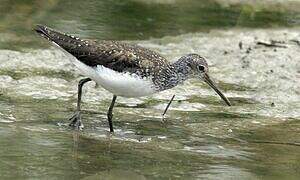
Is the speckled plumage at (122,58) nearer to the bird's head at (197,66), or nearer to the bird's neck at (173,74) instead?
the bird's neck at (173,74)

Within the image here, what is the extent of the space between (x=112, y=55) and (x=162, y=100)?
1.38 metres

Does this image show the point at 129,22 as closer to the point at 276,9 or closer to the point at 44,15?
the point at 44,15

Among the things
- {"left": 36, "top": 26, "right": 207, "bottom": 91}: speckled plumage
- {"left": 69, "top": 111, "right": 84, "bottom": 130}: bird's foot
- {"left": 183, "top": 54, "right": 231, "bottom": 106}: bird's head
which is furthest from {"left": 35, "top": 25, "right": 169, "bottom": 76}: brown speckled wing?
{"left": 69, "top": 111, "right": 84, "bottom": 130}: bird's foot

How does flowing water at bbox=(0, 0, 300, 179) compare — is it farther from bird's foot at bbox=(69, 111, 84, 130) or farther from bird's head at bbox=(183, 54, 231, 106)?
bird's head at bbox=(183, 54, 231, 106)

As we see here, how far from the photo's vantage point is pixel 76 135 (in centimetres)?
778

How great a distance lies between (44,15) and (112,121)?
12.3 ft

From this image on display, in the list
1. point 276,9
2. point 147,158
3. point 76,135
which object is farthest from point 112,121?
point 276,9

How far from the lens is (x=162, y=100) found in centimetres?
923

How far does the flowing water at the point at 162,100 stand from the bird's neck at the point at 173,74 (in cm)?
42

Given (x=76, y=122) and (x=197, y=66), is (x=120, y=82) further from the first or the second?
(x=197, y=66)

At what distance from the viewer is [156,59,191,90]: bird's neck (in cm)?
813

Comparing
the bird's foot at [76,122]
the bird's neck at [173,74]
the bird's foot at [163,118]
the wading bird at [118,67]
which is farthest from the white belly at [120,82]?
the bird's foot at [163,118]

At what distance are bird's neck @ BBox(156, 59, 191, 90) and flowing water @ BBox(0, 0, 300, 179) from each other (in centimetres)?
42

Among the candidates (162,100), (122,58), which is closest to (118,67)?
(122,58)
